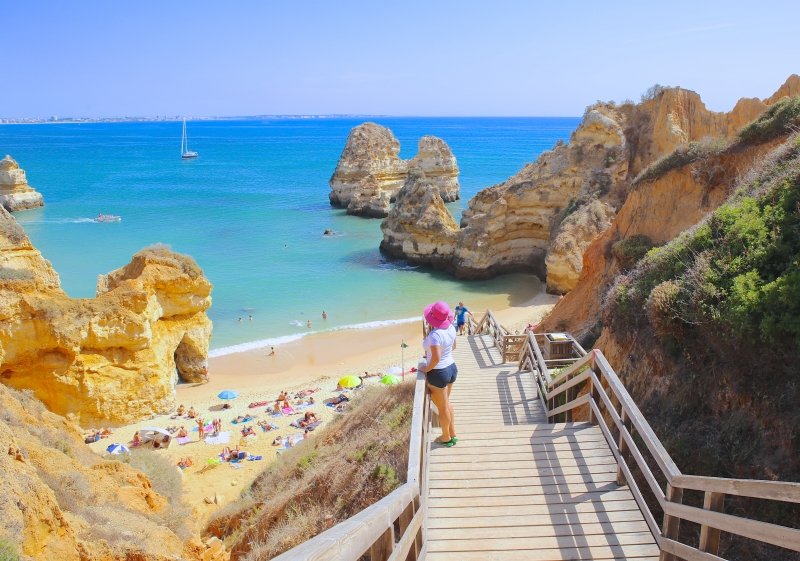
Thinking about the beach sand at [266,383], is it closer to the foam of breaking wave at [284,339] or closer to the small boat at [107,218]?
the foam of breaking wave at [284,339]

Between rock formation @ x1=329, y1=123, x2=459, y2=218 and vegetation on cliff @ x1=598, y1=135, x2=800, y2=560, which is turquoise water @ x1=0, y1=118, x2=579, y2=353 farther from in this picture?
vegetation on cliff @ x1=598, y1=135, x2=800, y2=560

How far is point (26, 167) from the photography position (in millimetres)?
98688

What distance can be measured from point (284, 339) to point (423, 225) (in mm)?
13726

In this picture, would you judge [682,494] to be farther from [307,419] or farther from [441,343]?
[307,419]

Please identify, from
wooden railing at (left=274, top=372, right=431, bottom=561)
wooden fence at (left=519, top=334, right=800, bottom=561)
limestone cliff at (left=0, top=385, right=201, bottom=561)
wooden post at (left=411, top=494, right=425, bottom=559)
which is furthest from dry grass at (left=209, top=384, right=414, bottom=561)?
wooden fence at (left=519, top=334, right=800, bottom=561)

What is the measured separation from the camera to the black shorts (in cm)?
633

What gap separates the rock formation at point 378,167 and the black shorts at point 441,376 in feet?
170

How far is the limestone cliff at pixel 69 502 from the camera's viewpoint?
16.8 ft

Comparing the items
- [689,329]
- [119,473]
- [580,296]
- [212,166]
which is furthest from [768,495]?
[212,166]

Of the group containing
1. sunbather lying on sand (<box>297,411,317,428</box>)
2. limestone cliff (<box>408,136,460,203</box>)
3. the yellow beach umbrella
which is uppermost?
limestone cliff (<box>408,136,460,203</box>)

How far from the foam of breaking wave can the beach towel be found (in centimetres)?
809

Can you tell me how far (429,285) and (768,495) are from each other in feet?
102

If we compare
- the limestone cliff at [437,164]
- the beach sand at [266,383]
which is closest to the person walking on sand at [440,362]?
the beach sand at [266,383]

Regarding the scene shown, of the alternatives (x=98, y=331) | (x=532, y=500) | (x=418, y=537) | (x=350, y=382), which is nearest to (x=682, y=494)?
(x=532, y=500)
